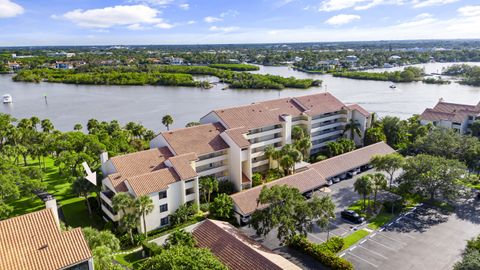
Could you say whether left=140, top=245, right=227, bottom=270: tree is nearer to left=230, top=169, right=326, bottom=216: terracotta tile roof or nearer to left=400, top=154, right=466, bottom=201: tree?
left=230, top=169, right=326, bottom=216: terracotta tile roof

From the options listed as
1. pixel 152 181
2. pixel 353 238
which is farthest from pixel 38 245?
pixel 353 238

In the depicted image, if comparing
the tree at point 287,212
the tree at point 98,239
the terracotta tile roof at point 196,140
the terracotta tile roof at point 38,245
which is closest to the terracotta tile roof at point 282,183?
the tree at point 287,212

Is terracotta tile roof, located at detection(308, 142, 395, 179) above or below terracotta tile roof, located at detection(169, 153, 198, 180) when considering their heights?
below

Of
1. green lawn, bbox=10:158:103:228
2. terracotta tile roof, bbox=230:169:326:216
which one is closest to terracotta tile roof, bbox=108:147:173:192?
green lawn, bbox=10:158:103:228

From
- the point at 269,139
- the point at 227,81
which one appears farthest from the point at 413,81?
the point at 269,139

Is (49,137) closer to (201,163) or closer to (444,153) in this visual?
(201,163)
